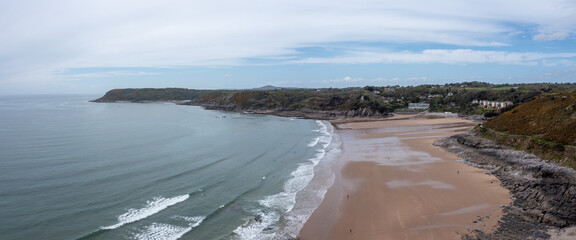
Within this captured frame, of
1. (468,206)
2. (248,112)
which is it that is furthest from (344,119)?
(468,206)

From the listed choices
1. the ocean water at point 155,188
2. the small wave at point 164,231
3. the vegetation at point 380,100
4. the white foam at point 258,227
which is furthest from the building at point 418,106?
the small wave at point 164,231

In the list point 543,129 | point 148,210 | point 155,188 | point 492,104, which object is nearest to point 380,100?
point 492,104

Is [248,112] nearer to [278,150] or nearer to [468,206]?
[278,150]

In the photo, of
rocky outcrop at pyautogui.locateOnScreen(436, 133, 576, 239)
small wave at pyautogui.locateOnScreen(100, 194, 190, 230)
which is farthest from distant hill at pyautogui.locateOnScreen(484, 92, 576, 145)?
small wave at pyautogui.locateOnScreen(100, 194, 190, 230)

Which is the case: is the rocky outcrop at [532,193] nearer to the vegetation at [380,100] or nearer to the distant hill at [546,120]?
the distant hill at [546,120]

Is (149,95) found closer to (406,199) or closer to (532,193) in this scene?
(406,199)

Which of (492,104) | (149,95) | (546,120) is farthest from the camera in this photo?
(149,95)
